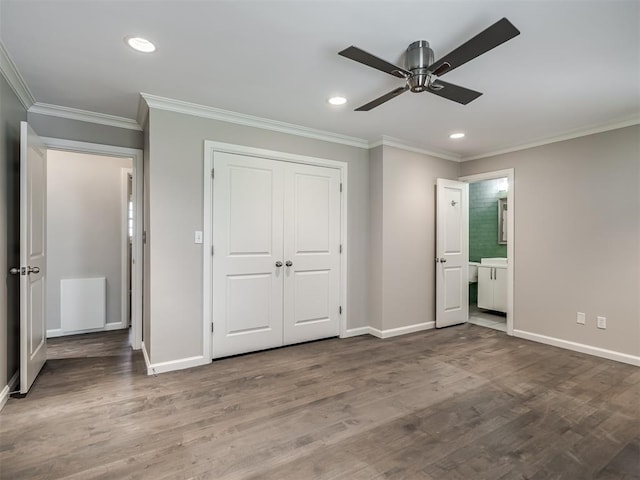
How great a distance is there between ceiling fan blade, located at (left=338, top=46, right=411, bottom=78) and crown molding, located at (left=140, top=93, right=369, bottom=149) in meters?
1.71

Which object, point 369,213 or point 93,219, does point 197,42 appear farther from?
point 93,219

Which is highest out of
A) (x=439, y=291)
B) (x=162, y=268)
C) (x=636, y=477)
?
(x=162, y=268)

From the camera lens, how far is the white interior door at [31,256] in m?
2.46

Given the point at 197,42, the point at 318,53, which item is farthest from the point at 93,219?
the point at 318,53

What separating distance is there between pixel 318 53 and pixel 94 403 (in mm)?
2899

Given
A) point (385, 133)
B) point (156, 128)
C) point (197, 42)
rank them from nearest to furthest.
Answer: point (197, 42) < point (156, 128) < point (385, 133)

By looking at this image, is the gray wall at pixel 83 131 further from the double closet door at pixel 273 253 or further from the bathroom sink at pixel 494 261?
the bathroom sink at pixel 494 261

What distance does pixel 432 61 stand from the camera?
2.07 metres

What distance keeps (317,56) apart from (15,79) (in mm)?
2256

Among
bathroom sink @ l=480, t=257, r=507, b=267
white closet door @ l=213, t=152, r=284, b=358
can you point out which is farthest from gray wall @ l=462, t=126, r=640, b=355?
white closet door @ l=213, t=152, r=284, b=358

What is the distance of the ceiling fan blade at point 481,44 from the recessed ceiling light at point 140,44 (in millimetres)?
1728

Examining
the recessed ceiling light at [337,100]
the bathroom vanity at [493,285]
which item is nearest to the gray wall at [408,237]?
the recessed ceiling light at [337,100]

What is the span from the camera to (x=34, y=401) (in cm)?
243

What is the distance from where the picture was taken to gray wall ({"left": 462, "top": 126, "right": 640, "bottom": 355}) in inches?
131
